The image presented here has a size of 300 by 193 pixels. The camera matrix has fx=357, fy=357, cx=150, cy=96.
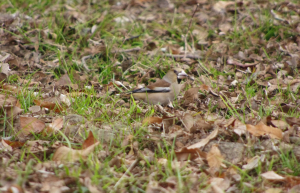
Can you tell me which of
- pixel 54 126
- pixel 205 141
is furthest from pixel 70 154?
pixel 205 141

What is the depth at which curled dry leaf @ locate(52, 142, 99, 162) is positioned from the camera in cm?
299

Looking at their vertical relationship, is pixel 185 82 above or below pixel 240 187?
below

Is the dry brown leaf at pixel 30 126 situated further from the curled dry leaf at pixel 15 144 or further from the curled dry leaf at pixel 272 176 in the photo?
the curled dry leaf at pixel 272 176

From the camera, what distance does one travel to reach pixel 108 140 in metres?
3.38

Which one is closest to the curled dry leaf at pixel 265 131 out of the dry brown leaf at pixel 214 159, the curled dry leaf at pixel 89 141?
the dry brown leaf at pixel 214 159

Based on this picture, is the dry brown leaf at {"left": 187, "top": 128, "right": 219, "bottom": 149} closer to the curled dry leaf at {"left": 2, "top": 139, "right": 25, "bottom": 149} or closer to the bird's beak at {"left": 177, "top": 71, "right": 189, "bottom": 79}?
the curled dry leaf at {"left": 2, "top": 139, "right": 25, "bottom": 149}

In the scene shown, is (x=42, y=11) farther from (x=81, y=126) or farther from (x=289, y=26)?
(x=289, y=26)

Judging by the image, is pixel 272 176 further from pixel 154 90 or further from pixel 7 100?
pixel 7 100

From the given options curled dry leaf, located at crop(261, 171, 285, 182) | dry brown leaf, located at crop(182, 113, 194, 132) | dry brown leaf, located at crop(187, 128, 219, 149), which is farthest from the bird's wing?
curled dry leaf, located at crop(261, 171, 285, 182)

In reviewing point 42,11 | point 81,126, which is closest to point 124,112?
point 81,126

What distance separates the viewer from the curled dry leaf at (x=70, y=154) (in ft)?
9.81

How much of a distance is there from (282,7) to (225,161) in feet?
16.0

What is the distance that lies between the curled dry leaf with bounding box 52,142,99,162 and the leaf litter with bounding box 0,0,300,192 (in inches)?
0.5

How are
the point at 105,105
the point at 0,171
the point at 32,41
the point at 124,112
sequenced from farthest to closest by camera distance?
the point at 32,41 < the point at 105,105 < the point at 124,112 < the point at 0,171
